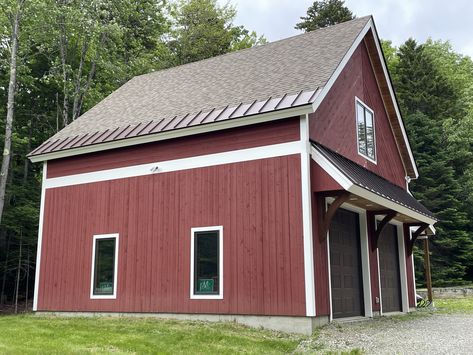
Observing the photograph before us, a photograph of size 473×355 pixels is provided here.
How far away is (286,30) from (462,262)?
1068 inches

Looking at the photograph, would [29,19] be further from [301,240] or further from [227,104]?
[301,240]

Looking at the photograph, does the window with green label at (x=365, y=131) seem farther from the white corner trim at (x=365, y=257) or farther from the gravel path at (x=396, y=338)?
the gravel path at (x=396, y=338)

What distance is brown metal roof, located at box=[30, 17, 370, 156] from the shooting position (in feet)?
36.8

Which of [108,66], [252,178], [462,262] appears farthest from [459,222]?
[252,178]

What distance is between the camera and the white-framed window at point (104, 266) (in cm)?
1222

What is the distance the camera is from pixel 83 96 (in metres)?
23.1

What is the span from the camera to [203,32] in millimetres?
32500

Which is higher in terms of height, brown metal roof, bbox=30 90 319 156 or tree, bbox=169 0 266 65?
tree, bbox=169 0 266 65

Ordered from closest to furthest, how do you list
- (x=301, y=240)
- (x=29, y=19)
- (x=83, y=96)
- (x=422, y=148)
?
1. (x=301, y=240)
2. (x=29, y=19)
3. (x=83, y=96)
4. (x=422, y=148)

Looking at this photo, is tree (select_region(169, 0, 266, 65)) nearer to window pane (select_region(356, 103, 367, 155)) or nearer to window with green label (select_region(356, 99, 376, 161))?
window with green label (select_region(356, 99, 376, 161))

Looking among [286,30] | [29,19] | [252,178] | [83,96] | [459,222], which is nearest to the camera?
[252,178]

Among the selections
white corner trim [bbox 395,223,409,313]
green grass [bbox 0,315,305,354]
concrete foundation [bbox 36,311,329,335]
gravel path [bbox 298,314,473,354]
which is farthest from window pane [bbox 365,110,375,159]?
green grass [bbox 0,315,305,354]

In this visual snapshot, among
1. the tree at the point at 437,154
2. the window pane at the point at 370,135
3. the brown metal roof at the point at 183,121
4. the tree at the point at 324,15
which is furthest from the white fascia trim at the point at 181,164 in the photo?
the tree at the point at 324,15

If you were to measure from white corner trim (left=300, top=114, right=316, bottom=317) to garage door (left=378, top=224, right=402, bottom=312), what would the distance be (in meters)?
4.79
